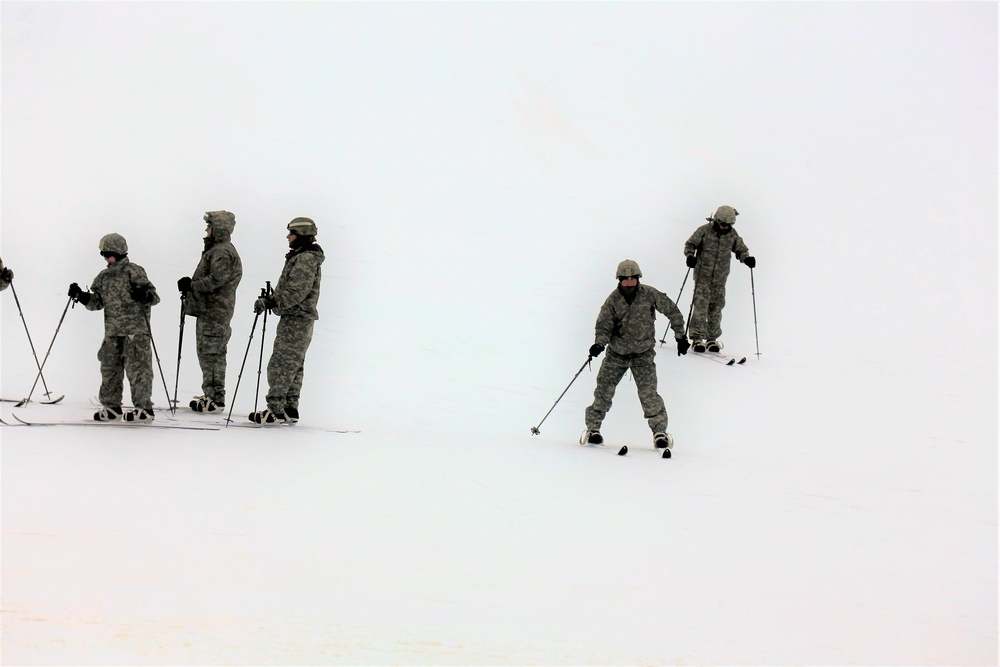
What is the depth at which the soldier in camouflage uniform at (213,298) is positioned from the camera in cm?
1126

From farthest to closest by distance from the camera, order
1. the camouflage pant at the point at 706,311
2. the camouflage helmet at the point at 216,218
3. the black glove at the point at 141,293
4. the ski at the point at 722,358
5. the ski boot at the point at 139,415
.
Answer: the ski at the point at 722,358, the camouflage pant at the point at 706,311, the camouflage helmet at the point at 216,218, the ski boot at the point at 139,415, the black glove at the point at 141,293

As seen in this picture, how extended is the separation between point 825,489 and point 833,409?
122 inches

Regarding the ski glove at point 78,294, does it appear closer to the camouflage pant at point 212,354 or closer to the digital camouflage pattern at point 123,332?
the digital camouflage pattern at point 123,332

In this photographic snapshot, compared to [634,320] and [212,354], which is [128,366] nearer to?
[212,354]

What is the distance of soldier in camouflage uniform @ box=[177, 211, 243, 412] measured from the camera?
1126cm

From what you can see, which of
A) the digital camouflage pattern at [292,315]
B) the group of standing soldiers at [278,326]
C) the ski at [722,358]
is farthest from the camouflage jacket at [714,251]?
the digital camouflage pattern at [292,315]

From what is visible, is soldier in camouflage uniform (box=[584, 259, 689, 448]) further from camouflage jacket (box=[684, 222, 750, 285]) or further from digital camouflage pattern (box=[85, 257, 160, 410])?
digital camouflage pattern (box=[85, 257, 160, 410])

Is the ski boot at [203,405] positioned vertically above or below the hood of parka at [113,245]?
below

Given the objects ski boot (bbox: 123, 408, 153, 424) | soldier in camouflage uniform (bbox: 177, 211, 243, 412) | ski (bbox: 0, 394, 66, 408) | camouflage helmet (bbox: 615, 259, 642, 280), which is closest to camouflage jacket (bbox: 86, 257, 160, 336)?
soldier in camouflage uniform (bbox: 177, 211, 243, 412)

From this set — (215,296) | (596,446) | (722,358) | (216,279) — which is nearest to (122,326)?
(216,279)

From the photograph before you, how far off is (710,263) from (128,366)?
23.9ft

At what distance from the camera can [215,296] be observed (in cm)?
1148

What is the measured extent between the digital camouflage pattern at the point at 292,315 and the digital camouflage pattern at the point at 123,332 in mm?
1112

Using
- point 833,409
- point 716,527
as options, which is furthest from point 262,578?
point 833,409
